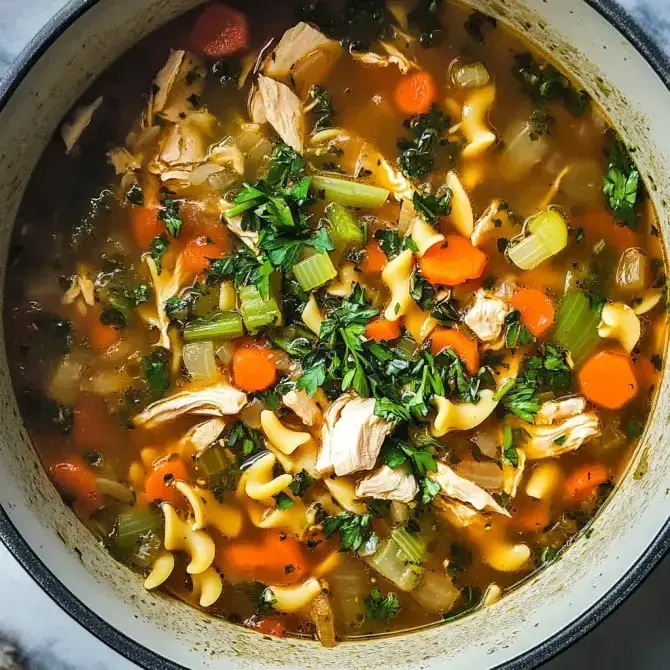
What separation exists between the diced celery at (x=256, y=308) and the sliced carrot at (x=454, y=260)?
0.57 m

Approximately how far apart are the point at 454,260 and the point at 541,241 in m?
0.33

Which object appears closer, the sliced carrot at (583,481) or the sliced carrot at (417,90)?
the sliced carrot at (417,90)

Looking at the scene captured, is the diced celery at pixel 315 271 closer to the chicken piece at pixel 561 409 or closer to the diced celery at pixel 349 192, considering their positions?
the diced celery at pixel 349 192

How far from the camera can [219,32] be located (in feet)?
11.3

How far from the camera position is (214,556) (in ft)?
11.7

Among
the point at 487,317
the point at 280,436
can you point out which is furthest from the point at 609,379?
the point at 280,436

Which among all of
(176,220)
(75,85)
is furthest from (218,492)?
(75,85)

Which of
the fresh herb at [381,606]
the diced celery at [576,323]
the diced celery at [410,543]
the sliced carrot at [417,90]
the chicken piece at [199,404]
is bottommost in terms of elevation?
the fresh herb at [381,606]

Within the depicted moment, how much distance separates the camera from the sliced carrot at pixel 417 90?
11.3 ft

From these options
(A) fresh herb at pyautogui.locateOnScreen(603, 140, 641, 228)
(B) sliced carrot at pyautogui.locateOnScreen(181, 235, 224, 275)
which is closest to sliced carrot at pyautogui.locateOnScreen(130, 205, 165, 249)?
(B) sliced carrot at pyautogui.locateOnScreen(181, 235, 224, 275)

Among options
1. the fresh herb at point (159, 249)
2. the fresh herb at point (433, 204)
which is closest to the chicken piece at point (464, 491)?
the fresh herb at point (433, 204)

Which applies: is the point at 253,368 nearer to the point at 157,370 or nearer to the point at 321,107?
the point at 157,370

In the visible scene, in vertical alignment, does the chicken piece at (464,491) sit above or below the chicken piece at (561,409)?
below

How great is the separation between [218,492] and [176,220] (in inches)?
41.1
